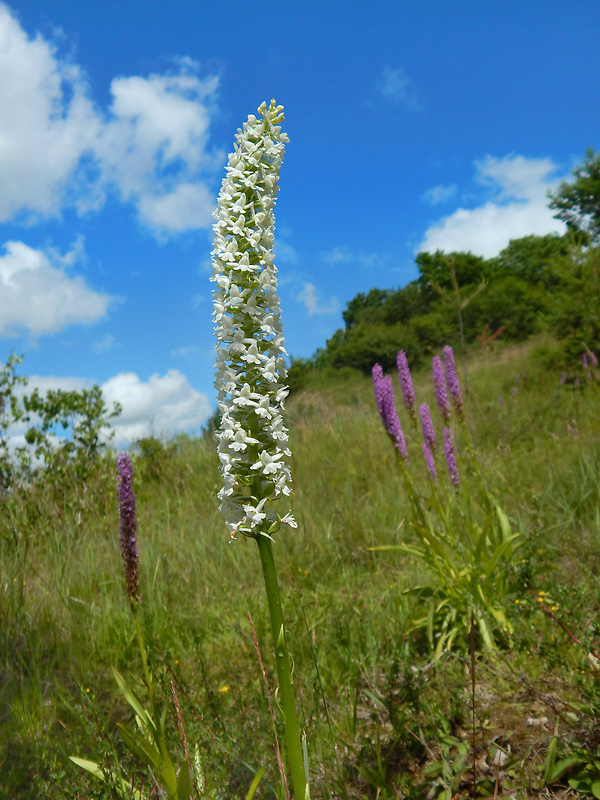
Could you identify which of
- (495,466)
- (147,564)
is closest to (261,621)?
(147,564)

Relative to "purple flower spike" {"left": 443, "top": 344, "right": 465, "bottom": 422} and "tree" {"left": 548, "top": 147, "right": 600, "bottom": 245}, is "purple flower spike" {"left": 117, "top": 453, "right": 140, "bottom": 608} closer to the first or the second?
"purple flower spike" {"left": 443, "top": 344, "right": 465, "bottom": 422}

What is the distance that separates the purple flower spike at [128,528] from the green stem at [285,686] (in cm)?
119

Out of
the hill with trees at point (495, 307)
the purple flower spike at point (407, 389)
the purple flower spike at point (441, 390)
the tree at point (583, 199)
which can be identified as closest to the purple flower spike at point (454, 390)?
the purple flower spike at point (441, 390)

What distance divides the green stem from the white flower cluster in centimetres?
12

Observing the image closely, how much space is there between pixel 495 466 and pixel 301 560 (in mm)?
3305

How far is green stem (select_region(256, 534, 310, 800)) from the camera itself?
1771 millimetres

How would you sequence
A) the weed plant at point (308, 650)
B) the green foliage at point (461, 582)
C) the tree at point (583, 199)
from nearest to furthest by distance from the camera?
the weed plant at point (308, 650) < the green foliage at point (461, 582) < the tree at point (583, 199)

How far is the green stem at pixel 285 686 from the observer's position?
1771 millimetres

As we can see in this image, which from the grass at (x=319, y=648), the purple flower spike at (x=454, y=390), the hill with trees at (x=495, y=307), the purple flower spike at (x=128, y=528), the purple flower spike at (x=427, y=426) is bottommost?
the grass at (x=319, y=648)

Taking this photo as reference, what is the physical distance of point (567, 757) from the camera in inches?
92.4

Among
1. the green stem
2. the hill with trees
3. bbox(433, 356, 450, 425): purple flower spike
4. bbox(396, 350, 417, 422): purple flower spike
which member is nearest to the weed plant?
the green stem

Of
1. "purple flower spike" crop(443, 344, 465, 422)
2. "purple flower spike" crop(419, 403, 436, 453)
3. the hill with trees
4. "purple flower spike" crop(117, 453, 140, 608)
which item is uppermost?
the hill with trees

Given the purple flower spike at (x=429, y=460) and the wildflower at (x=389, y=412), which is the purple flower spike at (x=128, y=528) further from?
the purple flower spike at (x=429, y=460)

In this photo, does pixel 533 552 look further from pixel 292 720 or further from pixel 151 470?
pixel 151 470
